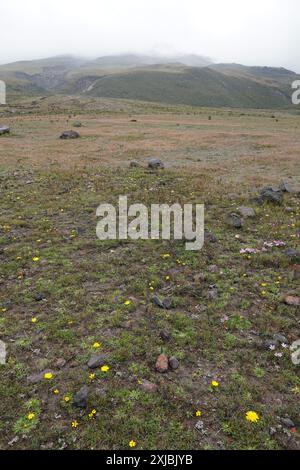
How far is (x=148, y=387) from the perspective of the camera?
737 centimetres

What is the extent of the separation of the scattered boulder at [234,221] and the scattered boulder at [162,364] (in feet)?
28.9

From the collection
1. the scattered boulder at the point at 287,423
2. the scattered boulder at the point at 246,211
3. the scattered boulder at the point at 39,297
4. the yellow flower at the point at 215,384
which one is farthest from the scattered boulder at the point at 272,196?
the scattered boulder at the point at 287,423

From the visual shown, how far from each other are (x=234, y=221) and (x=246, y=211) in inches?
58.1

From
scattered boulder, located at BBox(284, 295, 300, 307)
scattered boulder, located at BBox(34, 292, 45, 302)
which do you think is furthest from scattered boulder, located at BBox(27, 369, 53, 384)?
scattered boulder, located at BBox(284, 295, 300, 307)

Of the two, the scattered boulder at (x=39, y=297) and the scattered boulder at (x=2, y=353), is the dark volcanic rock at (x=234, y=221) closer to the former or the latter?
the scattered boulder at (x=39, y=297)

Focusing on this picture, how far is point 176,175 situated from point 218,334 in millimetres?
16770

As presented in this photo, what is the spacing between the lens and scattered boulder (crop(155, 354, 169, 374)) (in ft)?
25.7

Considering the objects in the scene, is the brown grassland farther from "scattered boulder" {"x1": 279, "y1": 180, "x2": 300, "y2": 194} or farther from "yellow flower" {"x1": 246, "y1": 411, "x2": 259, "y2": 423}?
"scattered boulder" {"x1": 279, "y1": 180, "x2": 300, "y2": 194}

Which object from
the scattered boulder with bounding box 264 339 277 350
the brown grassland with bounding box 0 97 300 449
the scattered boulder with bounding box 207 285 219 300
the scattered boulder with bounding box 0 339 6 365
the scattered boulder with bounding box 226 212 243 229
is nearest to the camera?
the brown grassland with bounding box 0 97 300 449

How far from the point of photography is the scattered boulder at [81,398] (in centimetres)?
693

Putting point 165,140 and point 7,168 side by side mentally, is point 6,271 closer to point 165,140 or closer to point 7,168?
point 7,168

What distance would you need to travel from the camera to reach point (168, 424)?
260 inches

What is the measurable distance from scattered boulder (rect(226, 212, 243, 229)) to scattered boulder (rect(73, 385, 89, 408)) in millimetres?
10421
